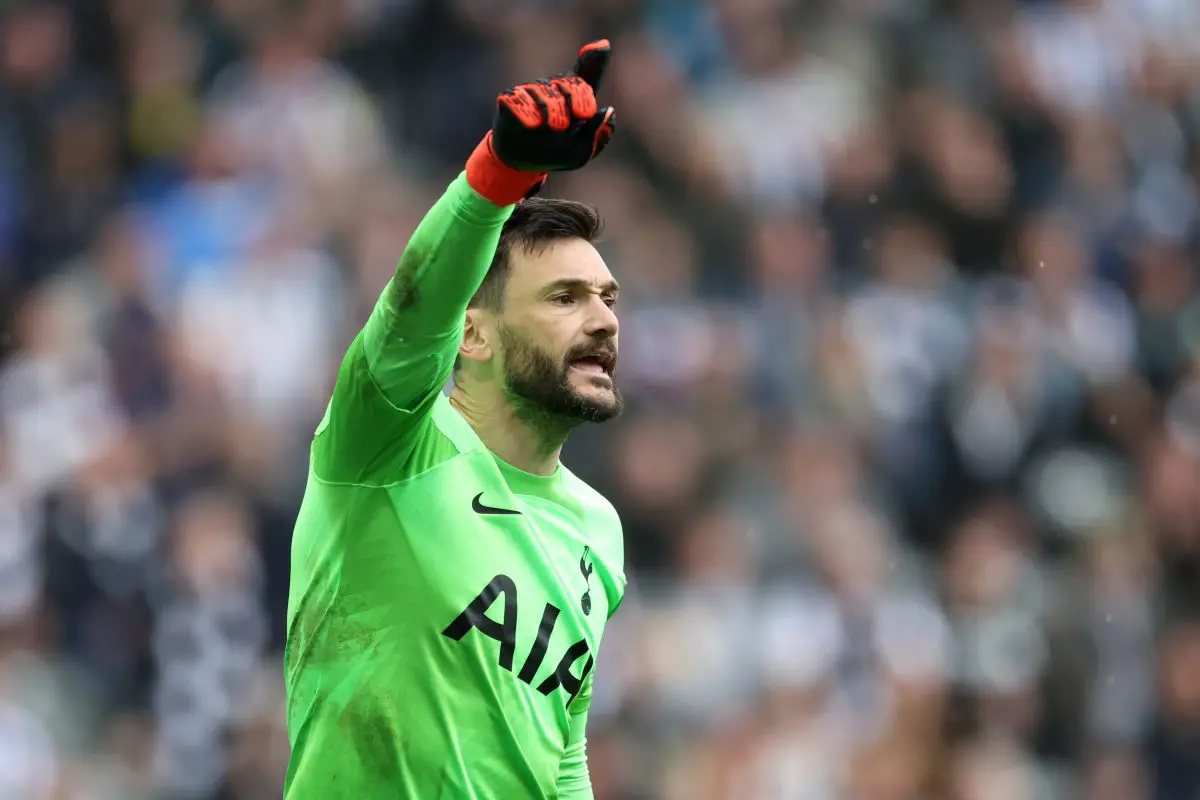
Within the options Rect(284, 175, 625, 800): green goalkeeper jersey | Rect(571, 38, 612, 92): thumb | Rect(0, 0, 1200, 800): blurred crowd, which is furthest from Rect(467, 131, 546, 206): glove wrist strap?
Rect(0, 0, 1200, 800): blurred crowd

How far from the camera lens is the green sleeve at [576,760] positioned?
4133mm

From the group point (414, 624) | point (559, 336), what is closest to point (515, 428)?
point (559, 336)

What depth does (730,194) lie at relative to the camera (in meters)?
9.69

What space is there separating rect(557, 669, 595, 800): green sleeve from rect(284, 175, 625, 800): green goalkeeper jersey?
0.17 meters

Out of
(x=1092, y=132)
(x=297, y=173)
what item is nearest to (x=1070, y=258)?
(x=1092, y=132)

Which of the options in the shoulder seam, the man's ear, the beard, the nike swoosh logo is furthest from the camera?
the man's ear

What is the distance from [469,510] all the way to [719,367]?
205 inches

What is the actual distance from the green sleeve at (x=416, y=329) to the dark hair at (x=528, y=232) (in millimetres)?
706

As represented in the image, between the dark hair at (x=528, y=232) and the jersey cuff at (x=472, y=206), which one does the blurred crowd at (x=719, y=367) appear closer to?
the dark hair at (x=528, y=232)

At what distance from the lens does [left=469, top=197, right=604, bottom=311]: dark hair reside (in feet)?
13.9

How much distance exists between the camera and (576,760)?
13.8 feet

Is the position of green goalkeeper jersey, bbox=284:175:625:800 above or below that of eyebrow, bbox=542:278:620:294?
below

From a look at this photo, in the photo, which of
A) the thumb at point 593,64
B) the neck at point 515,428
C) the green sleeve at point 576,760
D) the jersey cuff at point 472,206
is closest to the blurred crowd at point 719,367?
the green sleeve at point 576,760

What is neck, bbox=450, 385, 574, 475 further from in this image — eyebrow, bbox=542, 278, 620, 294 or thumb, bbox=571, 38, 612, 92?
thumb, bbox=571, 38, 612, 92
